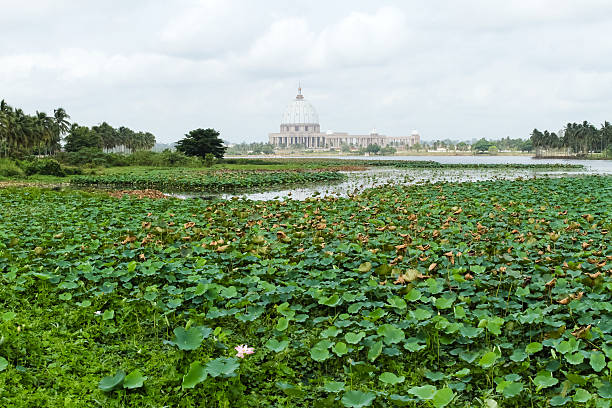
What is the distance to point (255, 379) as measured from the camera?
328 centimetres

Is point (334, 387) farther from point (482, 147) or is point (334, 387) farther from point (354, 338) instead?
point (482, 147)

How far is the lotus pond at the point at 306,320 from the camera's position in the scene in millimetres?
2992

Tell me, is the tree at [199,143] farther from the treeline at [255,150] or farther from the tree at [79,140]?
the treeline at [255,150]

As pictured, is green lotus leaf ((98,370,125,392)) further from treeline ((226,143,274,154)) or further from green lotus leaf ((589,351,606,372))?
treeline ((226,143,274,154))

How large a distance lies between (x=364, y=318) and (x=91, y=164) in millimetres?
35767

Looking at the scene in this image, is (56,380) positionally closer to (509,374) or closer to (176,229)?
(509,374)

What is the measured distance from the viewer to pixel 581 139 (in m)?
75.5

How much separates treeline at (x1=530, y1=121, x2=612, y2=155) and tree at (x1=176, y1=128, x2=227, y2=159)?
6207 cm

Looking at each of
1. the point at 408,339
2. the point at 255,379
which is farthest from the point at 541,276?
the point at 255,379

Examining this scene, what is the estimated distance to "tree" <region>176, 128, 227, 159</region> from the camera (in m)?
40.5

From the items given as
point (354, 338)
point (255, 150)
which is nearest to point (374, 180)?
point (354, 338)

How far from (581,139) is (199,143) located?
64.0m

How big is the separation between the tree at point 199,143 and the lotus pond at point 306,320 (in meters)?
34.2

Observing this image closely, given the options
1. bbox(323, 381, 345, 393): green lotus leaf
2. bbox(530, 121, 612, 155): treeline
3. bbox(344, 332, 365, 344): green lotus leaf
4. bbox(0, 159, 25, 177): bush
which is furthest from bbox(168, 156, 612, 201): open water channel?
bbox(530, 121, 612, 155): treeline
